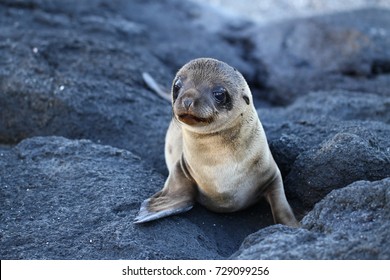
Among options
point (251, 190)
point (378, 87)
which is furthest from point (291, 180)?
point (378, 87)

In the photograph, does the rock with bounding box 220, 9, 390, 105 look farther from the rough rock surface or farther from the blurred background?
the blurred background

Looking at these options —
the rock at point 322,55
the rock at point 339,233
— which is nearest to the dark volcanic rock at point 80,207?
the rock at point 339,233

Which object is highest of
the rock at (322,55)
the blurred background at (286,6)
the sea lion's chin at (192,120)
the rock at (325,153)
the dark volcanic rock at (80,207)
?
the sea lion's chin at (192,120)

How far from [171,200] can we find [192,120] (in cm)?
64

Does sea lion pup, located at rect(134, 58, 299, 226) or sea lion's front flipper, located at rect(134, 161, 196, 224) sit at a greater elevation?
sea lion pup, located at rect(134, 58, 299, 226)

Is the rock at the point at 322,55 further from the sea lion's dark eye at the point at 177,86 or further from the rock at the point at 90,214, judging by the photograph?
the sea lion's dark eye at the point at 177,86

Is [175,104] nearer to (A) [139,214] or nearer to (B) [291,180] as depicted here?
(A) [139,214]

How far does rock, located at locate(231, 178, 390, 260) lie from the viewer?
Answer: 3.62m

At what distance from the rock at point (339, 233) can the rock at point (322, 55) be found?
4554mm

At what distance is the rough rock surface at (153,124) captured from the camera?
14.4 ft

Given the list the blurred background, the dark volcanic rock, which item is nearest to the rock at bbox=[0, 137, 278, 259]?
the dark volcanic rock

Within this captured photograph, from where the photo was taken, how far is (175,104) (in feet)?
15.1

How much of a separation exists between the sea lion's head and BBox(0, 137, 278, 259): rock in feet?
2.25

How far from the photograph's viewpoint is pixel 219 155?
4.94m
